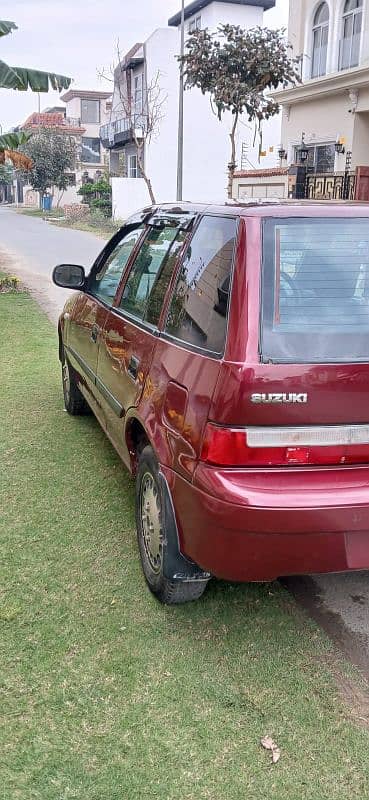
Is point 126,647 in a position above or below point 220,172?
below

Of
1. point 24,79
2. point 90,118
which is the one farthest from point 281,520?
point 90,118

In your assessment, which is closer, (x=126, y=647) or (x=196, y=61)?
(x=126, y=647)

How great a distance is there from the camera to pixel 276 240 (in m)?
2.75

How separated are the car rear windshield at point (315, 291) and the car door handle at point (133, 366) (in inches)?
39.1

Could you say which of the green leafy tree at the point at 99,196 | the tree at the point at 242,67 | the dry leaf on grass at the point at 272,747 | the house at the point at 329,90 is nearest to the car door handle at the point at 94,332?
the dry leaf on grass at the point at 272,747

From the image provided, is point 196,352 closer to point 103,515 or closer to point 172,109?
point 103,515

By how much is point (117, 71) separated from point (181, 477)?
1570 inches

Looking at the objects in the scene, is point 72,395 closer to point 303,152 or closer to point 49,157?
point 303,152

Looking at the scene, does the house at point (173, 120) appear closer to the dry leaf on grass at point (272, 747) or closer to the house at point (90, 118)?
the house at point (90, 118)

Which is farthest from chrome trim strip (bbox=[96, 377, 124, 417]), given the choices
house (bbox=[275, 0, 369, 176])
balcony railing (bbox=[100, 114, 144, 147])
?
balcony railing (bbox=[100, 114, 144, 147])

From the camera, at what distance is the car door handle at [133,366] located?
11.4ft

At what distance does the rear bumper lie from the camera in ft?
8.44

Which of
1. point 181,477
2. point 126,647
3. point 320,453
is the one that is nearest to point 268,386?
point 320,453

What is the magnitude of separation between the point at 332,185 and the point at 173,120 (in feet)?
83.7
